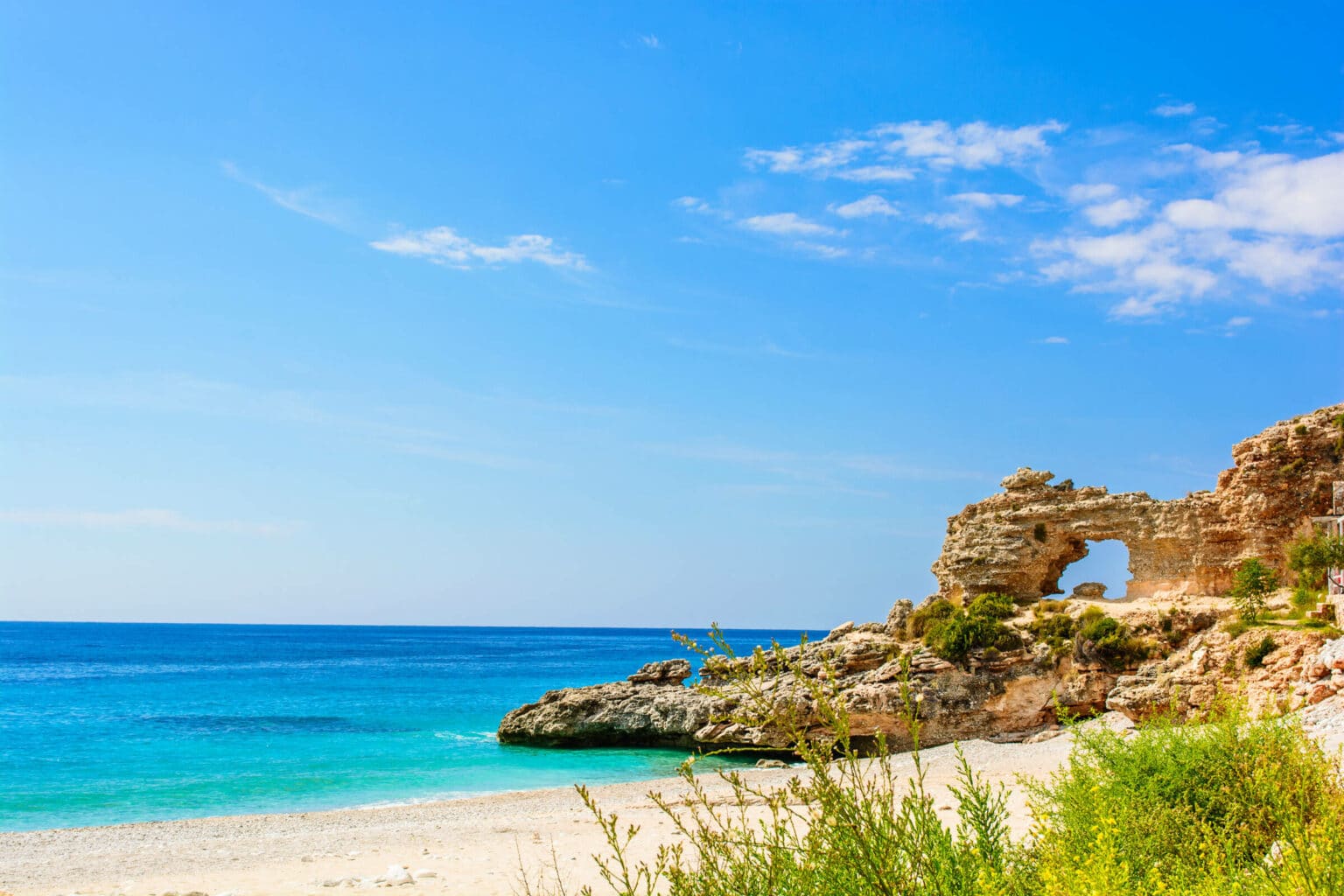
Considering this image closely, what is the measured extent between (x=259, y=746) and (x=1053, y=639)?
24.1m

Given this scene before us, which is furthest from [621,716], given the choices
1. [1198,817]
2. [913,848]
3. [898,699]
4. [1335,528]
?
[913,848]

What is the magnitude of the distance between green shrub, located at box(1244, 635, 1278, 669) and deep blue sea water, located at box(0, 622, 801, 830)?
1359 cm

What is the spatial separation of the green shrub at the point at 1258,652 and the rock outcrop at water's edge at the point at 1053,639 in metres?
0.20

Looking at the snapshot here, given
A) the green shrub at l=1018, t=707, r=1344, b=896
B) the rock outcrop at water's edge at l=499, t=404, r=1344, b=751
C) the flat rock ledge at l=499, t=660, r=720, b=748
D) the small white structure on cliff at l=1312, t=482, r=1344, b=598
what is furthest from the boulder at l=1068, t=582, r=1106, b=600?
the green shrub at l=1018, t=707, r=1344, b=896

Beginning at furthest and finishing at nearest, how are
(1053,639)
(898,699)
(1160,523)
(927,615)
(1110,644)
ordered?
1. (927,615)
2. (1160,523)
3. (1053,639)
4. (898,699)
5. (1110,644)

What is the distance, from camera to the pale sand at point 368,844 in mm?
12977

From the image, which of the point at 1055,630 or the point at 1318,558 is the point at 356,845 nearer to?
the point at 1055,630

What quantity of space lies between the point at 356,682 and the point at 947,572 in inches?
1560

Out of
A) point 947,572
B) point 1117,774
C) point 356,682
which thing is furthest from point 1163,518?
point 356,682

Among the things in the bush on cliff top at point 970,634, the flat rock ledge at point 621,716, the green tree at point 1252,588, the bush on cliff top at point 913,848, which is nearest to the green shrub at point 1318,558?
the green tree at point 1252,588

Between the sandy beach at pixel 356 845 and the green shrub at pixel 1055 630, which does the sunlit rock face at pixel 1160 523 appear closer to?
the green shrub at pixel 1055 630

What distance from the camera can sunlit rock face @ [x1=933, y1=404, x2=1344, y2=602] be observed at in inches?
1024

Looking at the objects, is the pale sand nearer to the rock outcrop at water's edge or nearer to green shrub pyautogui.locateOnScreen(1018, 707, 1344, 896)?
the rock outcrop at water's edge

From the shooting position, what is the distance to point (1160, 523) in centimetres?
2800
